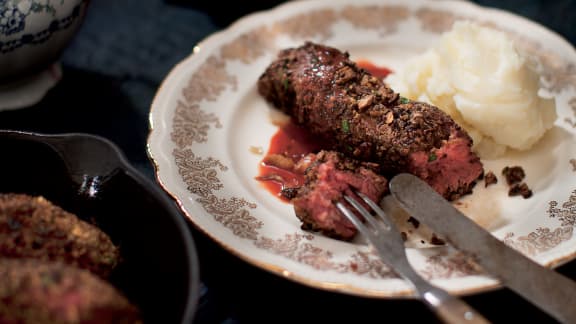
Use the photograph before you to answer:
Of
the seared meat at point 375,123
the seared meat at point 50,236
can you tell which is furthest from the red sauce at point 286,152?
the seared meat at point 50,236

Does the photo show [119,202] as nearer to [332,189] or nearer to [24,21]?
[332,189]

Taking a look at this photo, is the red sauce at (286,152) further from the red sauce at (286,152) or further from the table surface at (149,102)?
the table surface at (149,102)

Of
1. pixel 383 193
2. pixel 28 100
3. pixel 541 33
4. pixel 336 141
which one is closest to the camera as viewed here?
pixel 383 193

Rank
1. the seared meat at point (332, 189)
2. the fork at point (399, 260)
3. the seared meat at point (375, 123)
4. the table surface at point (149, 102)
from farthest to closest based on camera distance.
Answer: the seared meat at point (375, 123) → the seared meat at point (332, 189) → the table surface at point (149, 102) → the fork at point (399, 260)

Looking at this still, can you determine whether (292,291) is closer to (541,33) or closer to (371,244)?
(371,244)

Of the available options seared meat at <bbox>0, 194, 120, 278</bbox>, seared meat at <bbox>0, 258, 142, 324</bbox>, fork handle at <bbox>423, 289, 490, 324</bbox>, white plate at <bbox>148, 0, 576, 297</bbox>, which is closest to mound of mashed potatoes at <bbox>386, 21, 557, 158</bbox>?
white plate at <bbox>148, 0, 576, 297</bbox>

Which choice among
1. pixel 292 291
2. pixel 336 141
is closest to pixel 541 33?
pixel 336 141

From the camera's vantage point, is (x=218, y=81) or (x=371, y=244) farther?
(x=218, y=81)
